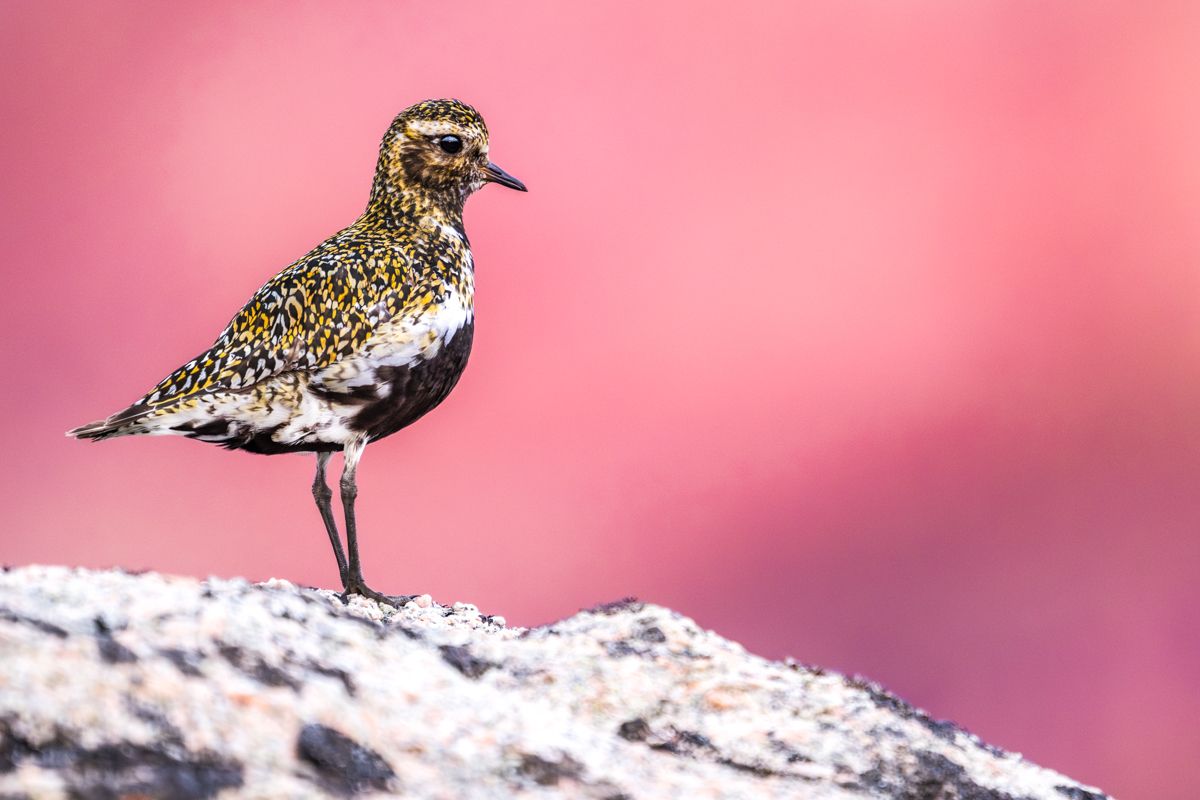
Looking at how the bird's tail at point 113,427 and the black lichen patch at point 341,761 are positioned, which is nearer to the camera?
the black lichen patch at point 341,761

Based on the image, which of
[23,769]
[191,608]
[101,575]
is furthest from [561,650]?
[23,769]

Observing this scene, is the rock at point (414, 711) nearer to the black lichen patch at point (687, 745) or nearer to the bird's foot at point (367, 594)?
the black lichen patch at point (687, 745)

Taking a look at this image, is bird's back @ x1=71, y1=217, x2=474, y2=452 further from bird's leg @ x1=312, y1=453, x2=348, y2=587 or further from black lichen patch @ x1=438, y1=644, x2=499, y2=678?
black lichen patch @ x1=438, y1=644, x2=499, y2=678

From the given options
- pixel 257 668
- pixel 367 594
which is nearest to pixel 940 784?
pixel 257 668

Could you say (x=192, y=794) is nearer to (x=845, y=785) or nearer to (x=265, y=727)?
(x=265, y=727)

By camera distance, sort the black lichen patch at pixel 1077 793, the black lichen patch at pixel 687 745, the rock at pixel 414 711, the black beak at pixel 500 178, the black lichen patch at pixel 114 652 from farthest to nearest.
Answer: the black beak at pixel 500 178
the black lichen patch at pixel 1077 793
the black lichen patch at pixel 687 745
the black lichen patch at pixel 114 652
the rock at pixel 414 711

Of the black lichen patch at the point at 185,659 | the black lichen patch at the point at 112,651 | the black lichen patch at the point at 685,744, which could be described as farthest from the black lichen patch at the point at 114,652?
the black lichen patch at the point at 685,744

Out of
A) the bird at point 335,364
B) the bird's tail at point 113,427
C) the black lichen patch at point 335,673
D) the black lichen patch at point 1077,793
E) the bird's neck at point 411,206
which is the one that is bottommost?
the black lichen patch at point 335,673
